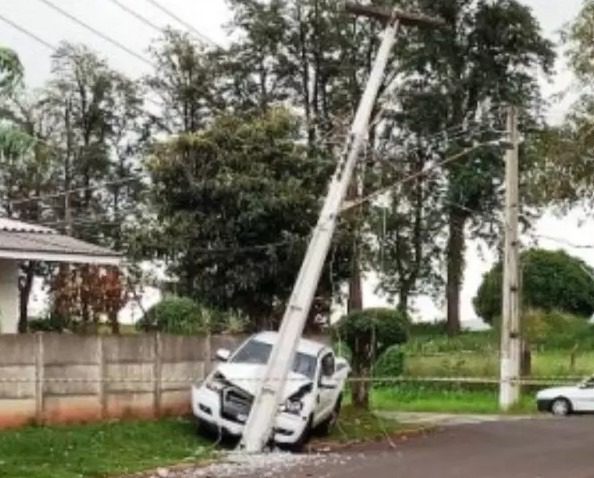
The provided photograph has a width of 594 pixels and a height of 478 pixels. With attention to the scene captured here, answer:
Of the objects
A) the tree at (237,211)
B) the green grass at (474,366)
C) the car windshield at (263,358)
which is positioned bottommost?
the green grass at (474,366)

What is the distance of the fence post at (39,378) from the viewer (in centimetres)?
2053

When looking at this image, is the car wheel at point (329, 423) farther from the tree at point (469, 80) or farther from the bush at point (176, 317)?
the tree at point (469, 80)

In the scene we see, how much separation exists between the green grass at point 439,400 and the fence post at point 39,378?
15.0 m

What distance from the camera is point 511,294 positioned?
108 feet

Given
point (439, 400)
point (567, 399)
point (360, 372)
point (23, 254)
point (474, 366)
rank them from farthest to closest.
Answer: point (474, 366), point (439, 400), point (567, 399), point (360, 372), point (23, 254)

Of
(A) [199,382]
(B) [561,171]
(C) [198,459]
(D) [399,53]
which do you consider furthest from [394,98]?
(C) [198,459]

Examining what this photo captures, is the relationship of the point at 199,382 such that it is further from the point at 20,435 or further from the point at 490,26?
the point at 490,26

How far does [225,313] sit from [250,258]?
66.8 inches

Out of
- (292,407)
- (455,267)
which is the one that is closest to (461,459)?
(292,407)

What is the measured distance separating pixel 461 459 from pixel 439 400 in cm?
1784

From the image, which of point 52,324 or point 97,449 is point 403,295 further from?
point 97,449

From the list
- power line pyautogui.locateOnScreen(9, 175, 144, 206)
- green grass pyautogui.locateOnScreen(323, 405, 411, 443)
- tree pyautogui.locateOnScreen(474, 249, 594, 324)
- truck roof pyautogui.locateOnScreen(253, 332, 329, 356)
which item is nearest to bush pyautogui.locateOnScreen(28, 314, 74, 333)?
green grass pyautogui.locateOnScreen(323, 405, 411, 443)

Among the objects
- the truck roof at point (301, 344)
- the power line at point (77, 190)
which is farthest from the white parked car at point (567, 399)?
the power line at point (77, 190)

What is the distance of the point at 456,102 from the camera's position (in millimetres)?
54125
